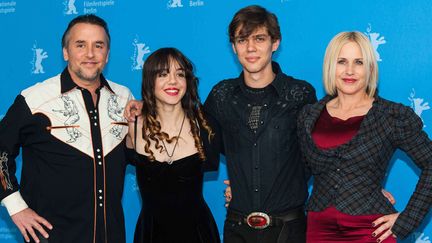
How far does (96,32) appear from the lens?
2.69m

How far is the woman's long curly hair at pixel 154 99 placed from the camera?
8.63 ft

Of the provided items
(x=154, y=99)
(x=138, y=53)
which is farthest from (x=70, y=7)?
(x=154, y=99)

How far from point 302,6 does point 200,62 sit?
719 mm

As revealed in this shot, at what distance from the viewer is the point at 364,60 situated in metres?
2.40

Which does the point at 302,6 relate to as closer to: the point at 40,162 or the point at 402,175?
the point at 402,175

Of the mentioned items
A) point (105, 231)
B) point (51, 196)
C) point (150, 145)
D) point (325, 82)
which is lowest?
point (105, 231)

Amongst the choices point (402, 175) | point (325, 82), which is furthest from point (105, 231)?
point (402, 175)

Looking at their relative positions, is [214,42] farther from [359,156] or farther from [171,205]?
[359,156]

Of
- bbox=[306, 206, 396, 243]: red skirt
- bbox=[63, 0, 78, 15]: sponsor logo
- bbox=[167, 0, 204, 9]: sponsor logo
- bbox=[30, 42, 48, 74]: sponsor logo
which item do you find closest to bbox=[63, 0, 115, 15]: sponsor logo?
bbox=[63, 0, 78, 15]: sponsor logo

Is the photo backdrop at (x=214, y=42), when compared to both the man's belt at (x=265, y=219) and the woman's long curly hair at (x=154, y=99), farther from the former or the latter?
the man's belt at (x=265, y=219)

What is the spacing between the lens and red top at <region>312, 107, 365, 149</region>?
2357 millimetres

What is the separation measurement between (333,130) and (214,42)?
1395 millimetres

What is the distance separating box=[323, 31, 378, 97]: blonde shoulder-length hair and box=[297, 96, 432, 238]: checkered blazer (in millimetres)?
116

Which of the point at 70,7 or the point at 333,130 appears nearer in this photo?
the point at 333,130
